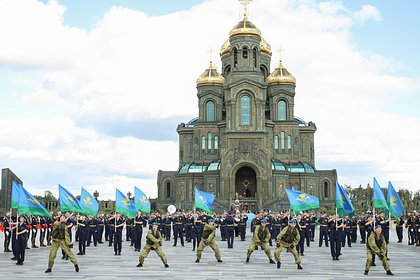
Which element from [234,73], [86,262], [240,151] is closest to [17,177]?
[86,262]

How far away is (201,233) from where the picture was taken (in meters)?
27.8

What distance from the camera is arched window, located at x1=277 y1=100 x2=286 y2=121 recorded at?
257ft

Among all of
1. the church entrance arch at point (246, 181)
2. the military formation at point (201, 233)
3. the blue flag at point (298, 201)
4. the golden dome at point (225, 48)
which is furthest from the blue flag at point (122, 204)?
the golden dome at point (225, 48)

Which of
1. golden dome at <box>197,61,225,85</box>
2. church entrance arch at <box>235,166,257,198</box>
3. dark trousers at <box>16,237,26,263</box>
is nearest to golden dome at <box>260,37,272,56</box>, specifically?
golden dome at <box>197,61,225,85</box>

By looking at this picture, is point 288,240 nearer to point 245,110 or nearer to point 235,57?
point 245,110

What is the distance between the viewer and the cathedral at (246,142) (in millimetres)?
68125

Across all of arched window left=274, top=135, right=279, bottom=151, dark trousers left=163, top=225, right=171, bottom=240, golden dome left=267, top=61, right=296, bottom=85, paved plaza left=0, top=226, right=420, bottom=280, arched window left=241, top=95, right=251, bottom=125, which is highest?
golden dome left=267, top=61, right=296, bottom=85

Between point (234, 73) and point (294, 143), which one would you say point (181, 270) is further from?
point (294, 143)

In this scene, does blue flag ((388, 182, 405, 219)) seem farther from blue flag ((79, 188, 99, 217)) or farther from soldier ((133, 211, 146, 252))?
blue flag ((79, 188, 99, 217))

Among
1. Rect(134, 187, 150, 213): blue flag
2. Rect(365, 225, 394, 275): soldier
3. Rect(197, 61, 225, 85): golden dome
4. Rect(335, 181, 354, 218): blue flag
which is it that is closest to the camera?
Rect(365, 225, 394, 275): soldier

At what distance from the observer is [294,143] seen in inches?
3044

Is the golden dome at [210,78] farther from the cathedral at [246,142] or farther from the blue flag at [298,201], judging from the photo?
the blue flag at [298,201]

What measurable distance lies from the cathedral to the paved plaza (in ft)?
132

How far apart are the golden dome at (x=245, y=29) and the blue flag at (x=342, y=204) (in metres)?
53.2
